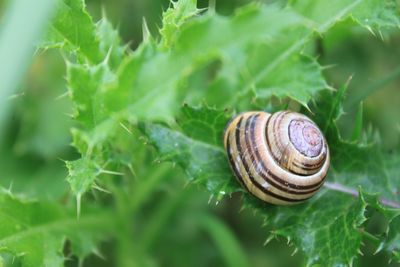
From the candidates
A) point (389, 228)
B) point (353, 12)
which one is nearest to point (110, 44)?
point (353, 12)

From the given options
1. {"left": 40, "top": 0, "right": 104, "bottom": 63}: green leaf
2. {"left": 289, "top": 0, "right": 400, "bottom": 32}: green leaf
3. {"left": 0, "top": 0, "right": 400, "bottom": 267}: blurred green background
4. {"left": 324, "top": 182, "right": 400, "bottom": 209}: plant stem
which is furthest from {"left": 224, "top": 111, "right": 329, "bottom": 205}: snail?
{"left": 40, "top": 0, "right": 104, "bottom": 63}: green leaf

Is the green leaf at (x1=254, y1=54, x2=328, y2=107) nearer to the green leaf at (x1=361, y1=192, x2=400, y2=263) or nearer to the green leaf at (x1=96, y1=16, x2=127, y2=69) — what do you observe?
the green leaf at (x1=361, y1=192, x2=400, y2=263)

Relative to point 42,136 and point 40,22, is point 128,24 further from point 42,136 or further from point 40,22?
point 40,22

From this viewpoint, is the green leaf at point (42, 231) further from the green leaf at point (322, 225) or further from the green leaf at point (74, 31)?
the green leaf at point (322, 225)

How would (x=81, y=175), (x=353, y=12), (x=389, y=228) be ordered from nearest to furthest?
1. (x=81, y=175)
2. (x=389, y=228)
3. (x=353, y=12)

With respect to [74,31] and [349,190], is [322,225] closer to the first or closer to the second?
[349,190]

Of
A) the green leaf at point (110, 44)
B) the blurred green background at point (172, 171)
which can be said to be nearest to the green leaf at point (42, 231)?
the blurred green background at point (172, 171)

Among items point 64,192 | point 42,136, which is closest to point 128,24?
point 42,136
